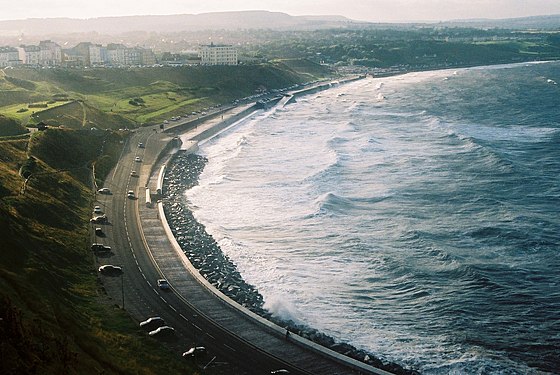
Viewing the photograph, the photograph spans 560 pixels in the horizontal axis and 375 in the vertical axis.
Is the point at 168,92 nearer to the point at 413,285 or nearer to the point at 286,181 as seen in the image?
the point at 286,181

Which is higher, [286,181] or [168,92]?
[168,92]

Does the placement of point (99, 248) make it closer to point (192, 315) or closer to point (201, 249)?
point (201, 249)

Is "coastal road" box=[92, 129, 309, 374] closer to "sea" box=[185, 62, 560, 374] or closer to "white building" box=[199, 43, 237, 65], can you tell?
"sea" box=[185, 62, 560, 374]

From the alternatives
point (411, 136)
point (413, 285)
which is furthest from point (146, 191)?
point (411, 136)

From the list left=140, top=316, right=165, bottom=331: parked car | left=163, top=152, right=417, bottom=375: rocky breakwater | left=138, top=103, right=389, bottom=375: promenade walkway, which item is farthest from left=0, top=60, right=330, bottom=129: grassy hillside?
left=140, top=316, right=165, bottom=331: parked car

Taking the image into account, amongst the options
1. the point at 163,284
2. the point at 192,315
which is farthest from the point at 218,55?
the point at 192,315

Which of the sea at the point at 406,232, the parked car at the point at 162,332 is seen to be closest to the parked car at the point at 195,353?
the parked car at the point at 162,332

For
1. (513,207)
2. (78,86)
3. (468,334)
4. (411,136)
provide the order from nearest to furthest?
(468,334)
(513,207)
(411,136)
(78,86)
